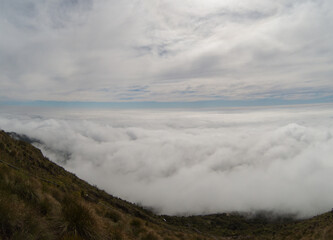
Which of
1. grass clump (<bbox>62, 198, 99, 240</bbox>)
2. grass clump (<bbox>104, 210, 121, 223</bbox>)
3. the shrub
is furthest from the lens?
grass clump (<bbox>104, 210, 121, 223</bbox>)

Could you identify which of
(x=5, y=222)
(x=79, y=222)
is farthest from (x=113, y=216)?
(x=5, y=222)

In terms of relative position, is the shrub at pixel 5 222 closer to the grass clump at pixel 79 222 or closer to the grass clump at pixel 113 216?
the grass clump at pixel 79 222

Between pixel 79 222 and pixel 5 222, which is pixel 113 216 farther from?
pixel 5 222

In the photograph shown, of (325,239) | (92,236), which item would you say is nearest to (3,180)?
(92,236)

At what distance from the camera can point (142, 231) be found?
9.71 m

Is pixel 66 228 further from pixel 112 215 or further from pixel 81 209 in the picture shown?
pixel 112 215

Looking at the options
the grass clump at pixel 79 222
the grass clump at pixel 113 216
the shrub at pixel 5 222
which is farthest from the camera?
the grass clump at pixel 113 216

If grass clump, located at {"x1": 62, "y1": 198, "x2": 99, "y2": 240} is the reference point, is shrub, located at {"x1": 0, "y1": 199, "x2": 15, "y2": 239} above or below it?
above

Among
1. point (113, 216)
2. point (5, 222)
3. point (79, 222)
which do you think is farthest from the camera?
point (113, 216)

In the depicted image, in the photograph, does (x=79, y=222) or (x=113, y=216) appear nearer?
(x=79, y=222)

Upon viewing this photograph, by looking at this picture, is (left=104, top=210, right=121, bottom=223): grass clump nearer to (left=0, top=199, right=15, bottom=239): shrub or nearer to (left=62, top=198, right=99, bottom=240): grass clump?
(left=62, top=198, right=99, bottom=240): grass clump

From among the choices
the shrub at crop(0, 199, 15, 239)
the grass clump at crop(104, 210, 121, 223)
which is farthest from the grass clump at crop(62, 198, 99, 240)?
the grass clump at crop(104, 210, 121, 223)

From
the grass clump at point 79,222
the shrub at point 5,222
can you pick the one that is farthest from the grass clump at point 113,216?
the shrub at point 5,222

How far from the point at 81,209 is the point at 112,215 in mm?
5558
